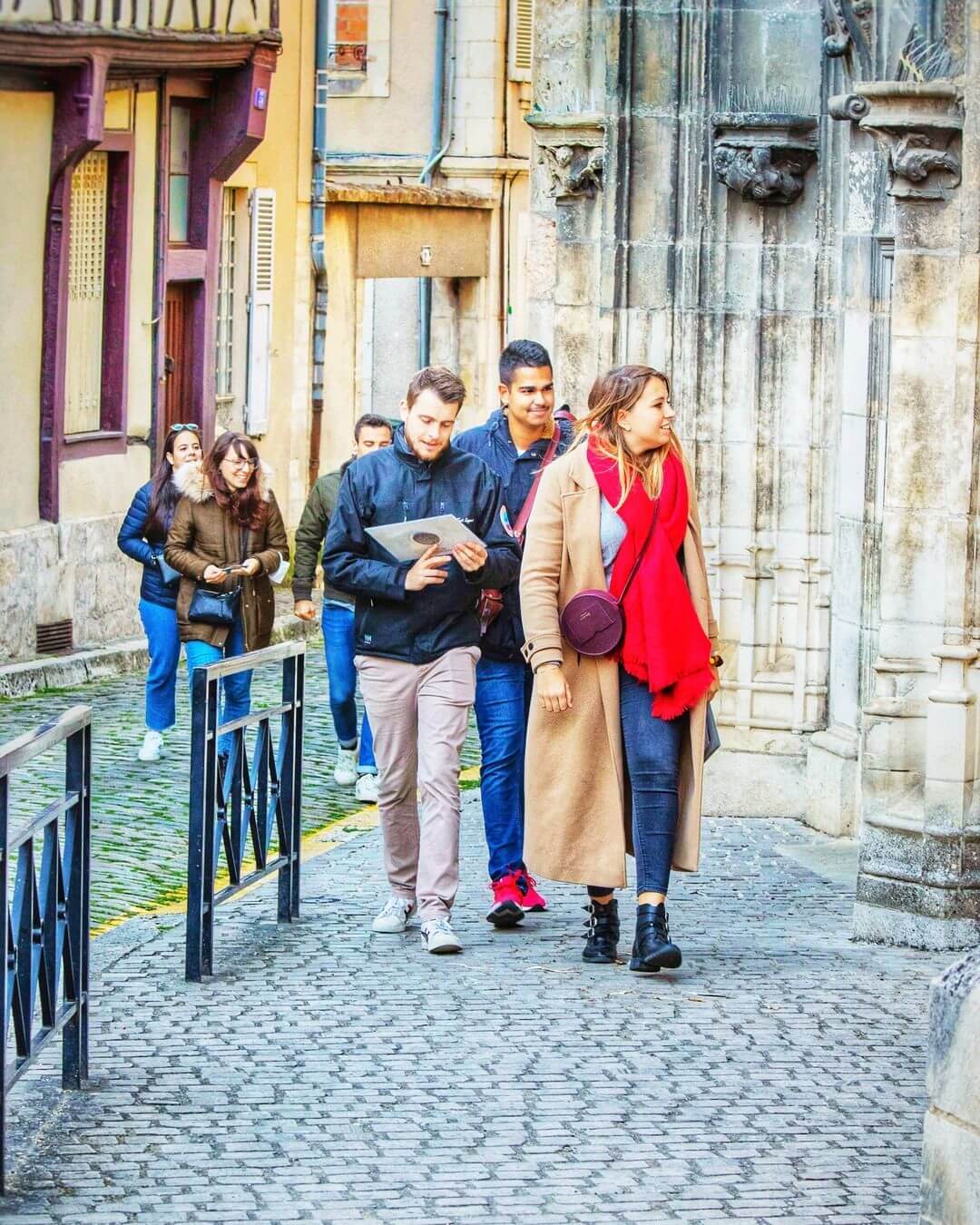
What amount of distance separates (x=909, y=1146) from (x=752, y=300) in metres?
5.87

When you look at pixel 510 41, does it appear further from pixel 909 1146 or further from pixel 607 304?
pixel 909 1146

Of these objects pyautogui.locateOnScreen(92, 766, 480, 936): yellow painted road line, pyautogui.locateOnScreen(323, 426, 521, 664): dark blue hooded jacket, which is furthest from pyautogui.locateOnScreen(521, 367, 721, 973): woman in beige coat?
pyautogui.locateOnScreen(92, 766, 480, 936): yellow painted road line

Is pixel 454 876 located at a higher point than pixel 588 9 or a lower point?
lower

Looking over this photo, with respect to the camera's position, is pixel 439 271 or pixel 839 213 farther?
pixel 439 271

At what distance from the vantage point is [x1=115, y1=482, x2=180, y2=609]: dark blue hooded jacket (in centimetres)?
1314

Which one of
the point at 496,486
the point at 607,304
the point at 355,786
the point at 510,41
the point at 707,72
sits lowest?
the point at 355,786

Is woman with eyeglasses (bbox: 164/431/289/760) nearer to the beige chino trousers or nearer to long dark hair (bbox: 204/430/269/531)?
long dark hair (bbox: 204/430/269/531)

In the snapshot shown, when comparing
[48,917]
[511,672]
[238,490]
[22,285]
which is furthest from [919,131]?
[22,285]

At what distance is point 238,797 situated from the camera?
8539mm

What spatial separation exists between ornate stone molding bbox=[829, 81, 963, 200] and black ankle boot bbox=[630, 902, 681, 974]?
243 centimetres

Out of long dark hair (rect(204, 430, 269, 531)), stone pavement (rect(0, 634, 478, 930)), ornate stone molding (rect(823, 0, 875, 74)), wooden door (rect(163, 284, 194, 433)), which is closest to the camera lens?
ornate stone molding (rect(823, 0, 875, 74))

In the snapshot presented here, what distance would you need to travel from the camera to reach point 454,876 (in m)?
8.59

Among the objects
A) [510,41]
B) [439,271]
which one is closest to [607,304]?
[439,271]

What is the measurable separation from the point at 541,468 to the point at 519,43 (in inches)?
873
